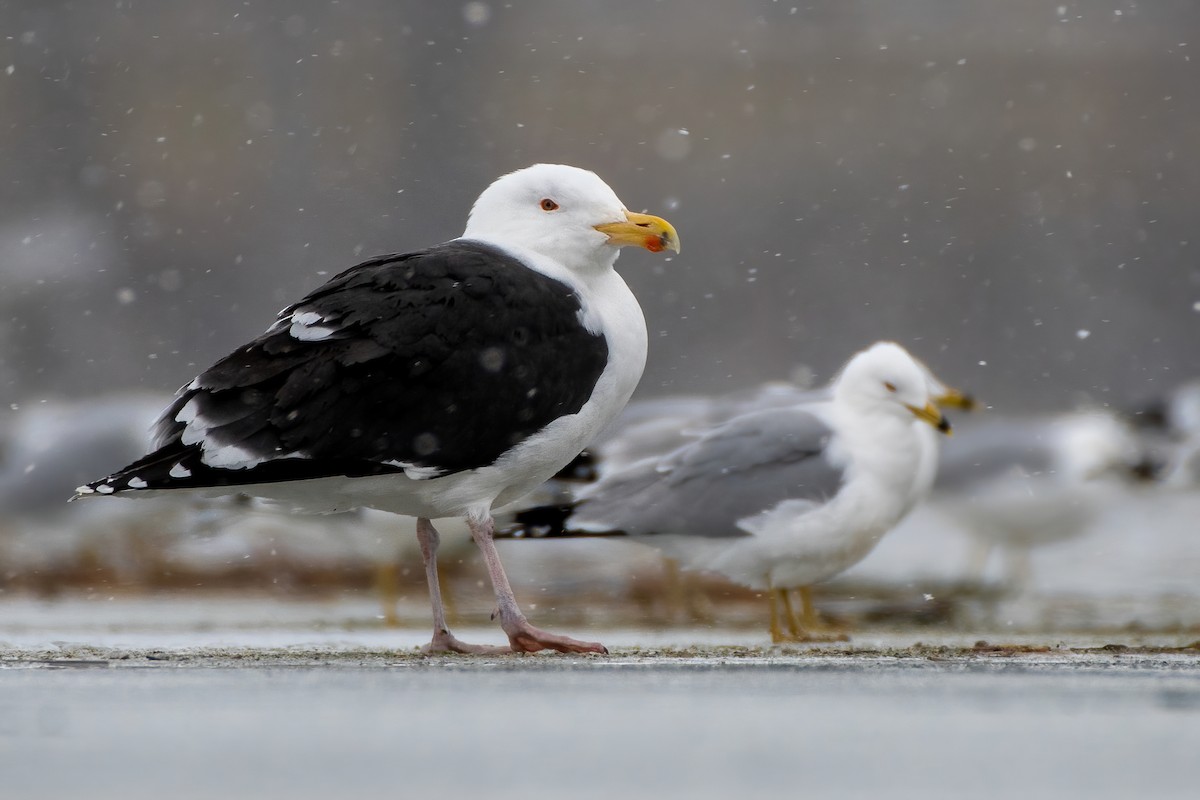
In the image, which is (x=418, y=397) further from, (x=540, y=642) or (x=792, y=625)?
(x=792, y=625)

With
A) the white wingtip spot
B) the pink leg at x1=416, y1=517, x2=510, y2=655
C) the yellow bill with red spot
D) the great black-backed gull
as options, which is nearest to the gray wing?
the great black-backed gull

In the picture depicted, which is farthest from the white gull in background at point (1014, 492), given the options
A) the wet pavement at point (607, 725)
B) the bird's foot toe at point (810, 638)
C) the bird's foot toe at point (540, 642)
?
the wet pavement at point (607, 725)

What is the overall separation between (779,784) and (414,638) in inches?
80.5

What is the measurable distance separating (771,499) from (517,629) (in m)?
Answer: 1.29

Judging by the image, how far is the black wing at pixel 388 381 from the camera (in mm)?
2496

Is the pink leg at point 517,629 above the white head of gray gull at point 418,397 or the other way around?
the other way around

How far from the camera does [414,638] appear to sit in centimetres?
329

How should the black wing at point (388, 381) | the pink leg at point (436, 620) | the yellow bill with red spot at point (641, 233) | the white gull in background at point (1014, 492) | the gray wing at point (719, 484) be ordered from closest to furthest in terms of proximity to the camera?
the black wing at point (388, 381) < the pink leg at point (436, 620) < the yellow bill with red spot at point (641, 233) < the gray wing at point (719, 484) < the white gull in background at point (1014, 492)

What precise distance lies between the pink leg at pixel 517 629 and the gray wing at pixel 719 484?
1048 millimetres

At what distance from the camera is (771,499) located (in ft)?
12.5

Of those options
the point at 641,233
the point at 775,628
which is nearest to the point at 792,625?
the point at 775,628

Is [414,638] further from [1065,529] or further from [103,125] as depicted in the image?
[103,125]

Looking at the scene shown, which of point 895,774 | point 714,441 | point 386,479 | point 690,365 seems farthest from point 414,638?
point 690,365

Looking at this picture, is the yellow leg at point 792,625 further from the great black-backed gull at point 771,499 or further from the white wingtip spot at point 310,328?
the white wingtip spot at point 310,328
